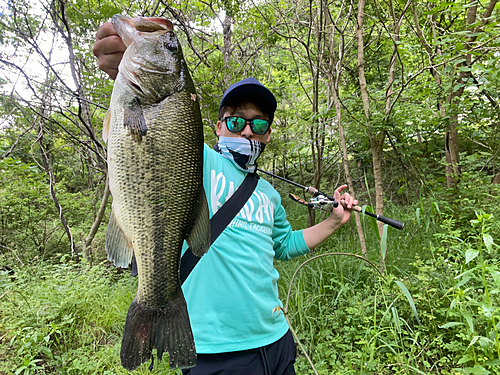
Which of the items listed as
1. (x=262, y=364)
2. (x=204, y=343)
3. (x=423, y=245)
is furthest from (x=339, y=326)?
(x=204, y=343)

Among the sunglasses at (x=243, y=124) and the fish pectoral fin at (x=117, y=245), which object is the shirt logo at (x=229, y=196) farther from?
the fish pectoral fin at (x=117, y=245)

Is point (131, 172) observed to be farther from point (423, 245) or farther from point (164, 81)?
point (423, 245)

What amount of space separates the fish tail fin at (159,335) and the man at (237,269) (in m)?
0.14

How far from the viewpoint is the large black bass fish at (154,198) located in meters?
1.01

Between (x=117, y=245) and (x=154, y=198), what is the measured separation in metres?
0.27

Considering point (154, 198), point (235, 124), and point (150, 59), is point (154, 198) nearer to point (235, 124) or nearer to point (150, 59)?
point (150, 59)

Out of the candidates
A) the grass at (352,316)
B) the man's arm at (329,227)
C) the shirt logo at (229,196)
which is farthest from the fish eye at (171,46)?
the grass at (352,316)

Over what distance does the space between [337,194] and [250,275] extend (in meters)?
0.97

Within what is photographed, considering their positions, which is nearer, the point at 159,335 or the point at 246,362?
the point at 159,335

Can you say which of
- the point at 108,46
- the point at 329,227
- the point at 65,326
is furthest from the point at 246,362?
the point at 65,326

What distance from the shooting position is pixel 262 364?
120 cm

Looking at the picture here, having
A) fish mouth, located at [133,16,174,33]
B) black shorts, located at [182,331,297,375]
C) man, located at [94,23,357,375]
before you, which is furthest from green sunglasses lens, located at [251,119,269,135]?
black shorts, located at [182,331,297,375]

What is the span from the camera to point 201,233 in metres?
1.12

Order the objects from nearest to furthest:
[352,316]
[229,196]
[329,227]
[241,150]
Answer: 1. [229,196]
2. [241,150]
3. [329,227]
4. [352,316]
